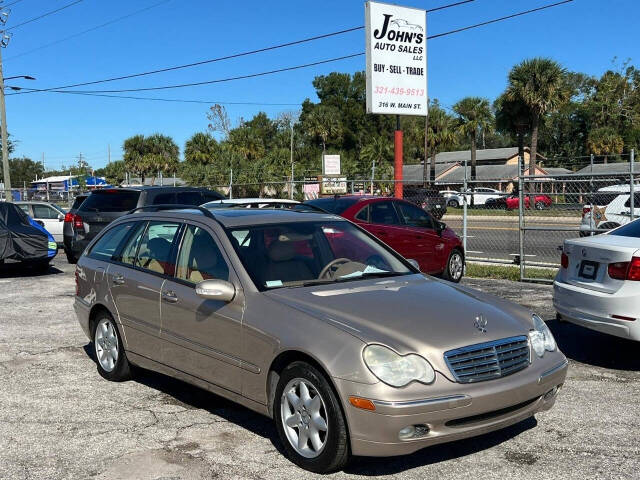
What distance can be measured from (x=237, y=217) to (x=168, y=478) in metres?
2.06

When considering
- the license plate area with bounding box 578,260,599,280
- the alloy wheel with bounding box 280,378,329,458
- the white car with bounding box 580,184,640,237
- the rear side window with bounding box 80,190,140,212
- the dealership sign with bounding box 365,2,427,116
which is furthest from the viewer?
the dealership sign with bounding box 365,2,427,116

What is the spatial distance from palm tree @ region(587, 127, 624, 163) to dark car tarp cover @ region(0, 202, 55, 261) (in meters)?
59.9

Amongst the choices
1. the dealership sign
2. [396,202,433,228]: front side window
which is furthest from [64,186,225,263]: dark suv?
the dealership sign

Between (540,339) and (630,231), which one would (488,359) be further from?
(630,231)

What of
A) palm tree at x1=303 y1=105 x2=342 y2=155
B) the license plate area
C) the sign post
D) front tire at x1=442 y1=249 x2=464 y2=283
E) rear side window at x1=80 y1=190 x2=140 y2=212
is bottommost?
front tire at x1=442 y1=249 x2=464 y2=283

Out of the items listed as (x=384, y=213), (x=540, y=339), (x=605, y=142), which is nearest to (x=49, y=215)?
(x=384, y=213)

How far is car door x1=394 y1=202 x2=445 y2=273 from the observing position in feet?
38.3

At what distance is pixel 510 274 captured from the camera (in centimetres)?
1283

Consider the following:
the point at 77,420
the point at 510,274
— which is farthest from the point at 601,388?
A: the point at 510,274

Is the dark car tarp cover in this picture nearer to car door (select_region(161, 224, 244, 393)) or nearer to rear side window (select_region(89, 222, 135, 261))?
rear side window (select_region(89, 222, 135, 261))

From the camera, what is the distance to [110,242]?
21.3 feet

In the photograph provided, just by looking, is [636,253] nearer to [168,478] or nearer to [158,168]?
[168,478]

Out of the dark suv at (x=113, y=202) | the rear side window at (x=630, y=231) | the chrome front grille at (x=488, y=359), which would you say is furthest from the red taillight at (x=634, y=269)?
the dark suv at (x=113, y=202)

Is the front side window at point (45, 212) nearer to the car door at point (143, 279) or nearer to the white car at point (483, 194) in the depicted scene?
the white car at point (483, 194)
